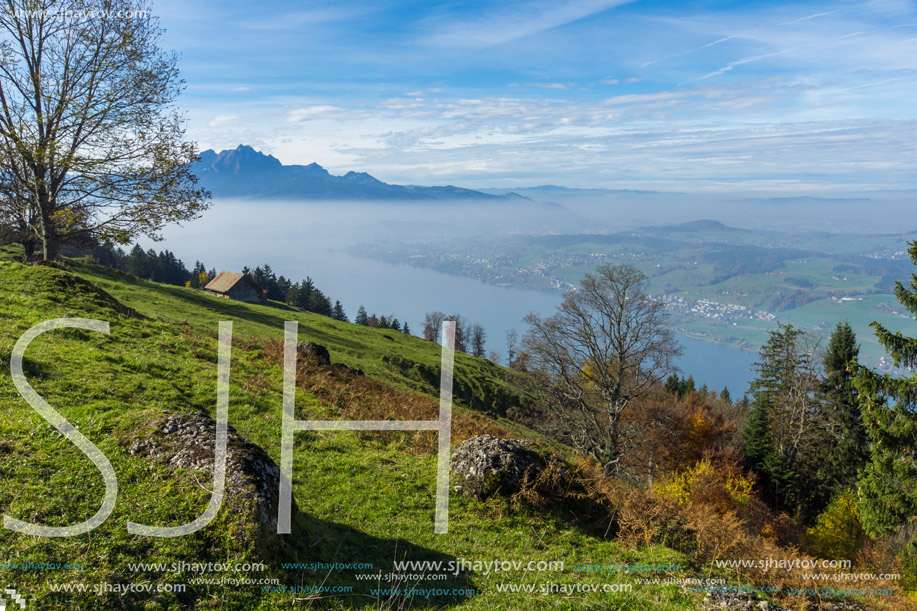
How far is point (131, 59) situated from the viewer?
19453 millimetres

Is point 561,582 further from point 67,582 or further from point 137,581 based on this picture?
point 67,582

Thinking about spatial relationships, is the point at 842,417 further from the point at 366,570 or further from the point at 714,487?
the point at 366,570

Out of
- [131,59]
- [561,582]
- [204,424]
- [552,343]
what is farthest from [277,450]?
[131,59]

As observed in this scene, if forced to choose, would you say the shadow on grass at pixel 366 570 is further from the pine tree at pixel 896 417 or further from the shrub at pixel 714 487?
the shrub at pixel 714 487

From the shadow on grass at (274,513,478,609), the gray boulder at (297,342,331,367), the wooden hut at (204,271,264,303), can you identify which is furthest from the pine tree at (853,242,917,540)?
the wooden hut at (204,271,264,303)

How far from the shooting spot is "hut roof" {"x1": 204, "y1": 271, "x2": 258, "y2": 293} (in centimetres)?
7772

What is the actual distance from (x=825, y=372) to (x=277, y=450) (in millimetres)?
40885

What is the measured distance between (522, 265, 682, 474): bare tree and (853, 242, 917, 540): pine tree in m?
9.06

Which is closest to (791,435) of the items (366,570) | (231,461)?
(366,570)

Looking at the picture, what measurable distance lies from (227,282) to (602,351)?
72.4 meters

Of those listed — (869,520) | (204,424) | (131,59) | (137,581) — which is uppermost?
(131,59)

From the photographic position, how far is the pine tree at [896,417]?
14.4 m

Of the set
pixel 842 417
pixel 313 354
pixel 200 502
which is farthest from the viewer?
pixel 842 417

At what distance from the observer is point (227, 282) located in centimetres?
7875
